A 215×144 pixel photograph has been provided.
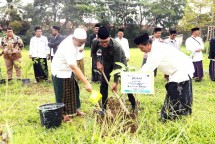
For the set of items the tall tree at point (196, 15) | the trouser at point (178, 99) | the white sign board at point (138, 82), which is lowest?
the trouser at point (178, 99)

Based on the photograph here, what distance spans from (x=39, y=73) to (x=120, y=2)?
26.9m

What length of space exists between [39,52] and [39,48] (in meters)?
0.11

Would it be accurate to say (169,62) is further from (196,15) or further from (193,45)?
(196,15)

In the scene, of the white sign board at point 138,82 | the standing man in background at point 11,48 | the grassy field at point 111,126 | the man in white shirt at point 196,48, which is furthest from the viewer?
the man in white shirt at point 196,48

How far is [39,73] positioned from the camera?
8.07 meters

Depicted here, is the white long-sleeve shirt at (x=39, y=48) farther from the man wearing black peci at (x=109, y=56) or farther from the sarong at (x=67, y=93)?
the sarong at (x=67, y=93)

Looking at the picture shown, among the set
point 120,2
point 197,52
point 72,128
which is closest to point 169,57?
point 72,128

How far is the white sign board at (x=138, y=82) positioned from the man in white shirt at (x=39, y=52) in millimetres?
4984

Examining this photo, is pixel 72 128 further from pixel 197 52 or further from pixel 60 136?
pixel 197 52

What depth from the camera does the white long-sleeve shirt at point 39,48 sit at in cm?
795

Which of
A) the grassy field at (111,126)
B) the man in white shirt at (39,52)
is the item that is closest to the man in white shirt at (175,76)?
the grassy field at (111,126)

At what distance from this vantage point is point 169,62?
3779 millimetres

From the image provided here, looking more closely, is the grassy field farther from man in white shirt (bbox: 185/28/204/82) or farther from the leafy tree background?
the leafy tree background

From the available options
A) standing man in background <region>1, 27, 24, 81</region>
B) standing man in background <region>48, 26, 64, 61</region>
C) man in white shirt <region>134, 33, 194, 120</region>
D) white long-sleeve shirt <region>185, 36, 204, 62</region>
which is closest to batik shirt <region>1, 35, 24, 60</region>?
standing man in background <region>1, 27, 24, 81</region>
